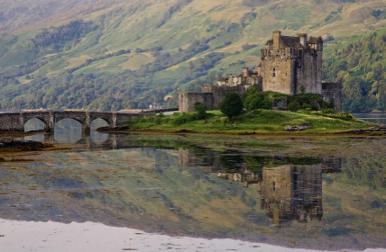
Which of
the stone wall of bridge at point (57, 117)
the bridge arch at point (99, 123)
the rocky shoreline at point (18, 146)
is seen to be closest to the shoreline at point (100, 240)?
the rocky shoreline at point (18, 146)

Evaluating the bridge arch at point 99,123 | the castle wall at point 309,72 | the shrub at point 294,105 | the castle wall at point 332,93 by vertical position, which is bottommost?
the bridge arch at point 99,123

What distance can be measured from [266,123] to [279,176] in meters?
50.4

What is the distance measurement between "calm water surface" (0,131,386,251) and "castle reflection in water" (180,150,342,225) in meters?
0.07

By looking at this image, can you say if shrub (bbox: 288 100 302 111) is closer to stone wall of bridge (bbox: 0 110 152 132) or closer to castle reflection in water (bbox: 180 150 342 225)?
stone wall of bridge (bbox: 0 110 152 132)

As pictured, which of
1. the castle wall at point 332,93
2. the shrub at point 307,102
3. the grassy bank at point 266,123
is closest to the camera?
the grassy bank at point 266,123

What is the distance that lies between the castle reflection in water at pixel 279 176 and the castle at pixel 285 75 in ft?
141

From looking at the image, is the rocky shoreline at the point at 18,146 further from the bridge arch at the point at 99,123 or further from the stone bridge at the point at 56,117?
the bridge arch at the point at 99,123

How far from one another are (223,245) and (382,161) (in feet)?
123

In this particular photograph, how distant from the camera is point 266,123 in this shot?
360ft

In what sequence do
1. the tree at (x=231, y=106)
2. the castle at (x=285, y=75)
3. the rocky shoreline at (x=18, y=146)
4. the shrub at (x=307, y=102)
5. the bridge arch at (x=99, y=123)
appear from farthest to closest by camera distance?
1. the bridge arch at (x=99, y=123)
2. the castle at (x=285, y=75)
3. the shrub at (x=307, y=102)
4. the tree at (x=231, y=106)
5. the rocky shoreline at (x=18, y=146)

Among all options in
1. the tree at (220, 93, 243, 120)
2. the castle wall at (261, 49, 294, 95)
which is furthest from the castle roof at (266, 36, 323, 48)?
the tree at (220, 93, 243, 120)

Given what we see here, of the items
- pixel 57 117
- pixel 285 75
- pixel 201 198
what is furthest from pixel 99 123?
pixel 201 198

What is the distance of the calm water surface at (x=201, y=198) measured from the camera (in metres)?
38.6

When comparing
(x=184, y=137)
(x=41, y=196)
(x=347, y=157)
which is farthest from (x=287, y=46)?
(x=41, y=196)
